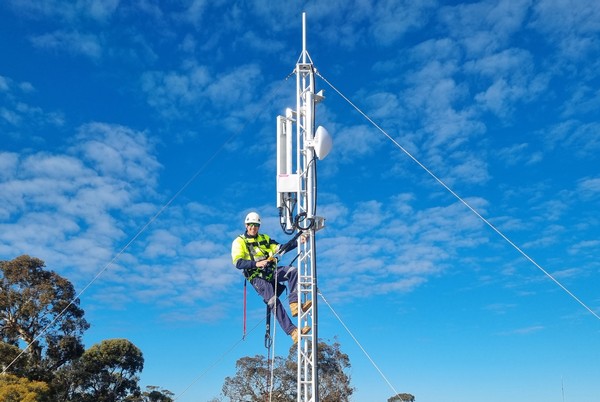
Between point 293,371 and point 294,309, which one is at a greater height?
point 293,371

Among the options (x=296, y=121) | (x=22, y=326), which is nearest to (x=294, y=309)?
(x=296, y=121)

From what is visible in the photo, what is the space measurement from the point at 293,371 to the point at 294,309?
25526mm

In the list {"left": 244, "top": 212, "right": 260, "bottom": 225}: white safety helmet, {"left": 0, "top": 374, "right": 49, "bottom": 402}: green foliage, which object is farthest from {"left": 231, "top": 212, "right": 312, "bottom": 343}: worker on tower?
{"left": 0, "top": 374, "right": 49, "bottom": 402}: green foliage

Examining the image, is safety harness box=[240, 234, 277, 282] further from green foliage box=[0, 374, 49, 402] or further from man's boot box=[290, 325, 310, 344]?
green foliage box=[0, 374, 49, 402]

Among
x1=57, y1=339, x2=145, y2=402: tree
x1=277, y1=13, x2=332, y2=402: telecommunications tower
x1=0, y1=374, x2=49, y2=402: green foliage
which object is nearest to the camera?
x1=277, y1=13, x2=332, y2=402: telecommunications tower

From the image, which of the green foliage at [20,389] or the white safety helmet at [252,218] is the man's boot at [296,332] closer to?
the white safety helmet at [252,218]

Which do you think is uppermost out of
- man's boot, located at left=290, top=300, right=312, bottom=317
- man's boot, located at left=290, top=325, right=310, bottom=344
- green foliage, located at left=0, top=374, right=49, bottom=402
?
green foliage, located at left=0, top=374, right=49, bottom=402

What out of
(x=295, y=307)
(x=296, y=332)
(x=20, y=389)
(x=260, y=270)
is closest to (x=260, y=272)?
(x=260, y=270)

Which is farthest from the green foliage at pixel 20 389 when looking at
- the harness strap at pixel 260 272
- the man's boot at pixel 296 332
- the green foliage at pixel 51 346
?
the man's boot at pixel 296 332

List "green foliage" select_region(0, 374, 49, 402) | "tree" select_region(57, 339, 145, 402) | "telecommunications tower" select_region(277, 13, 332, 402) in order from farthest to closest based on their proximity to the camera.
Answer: "tree" select_region(57, 339, 145, 402)
"green foliage" select_region(0, 374, 49, 402)
"telecommunications tower" select_region(277, 13, 332, 402)

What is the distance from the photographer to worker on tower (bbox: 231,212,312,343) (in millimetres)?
10594

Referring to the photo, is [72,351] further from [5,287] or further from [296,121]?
[296,121]

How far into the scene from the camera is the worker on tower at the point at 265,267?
10.6 meters

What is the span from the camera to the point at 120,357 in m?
33.7
